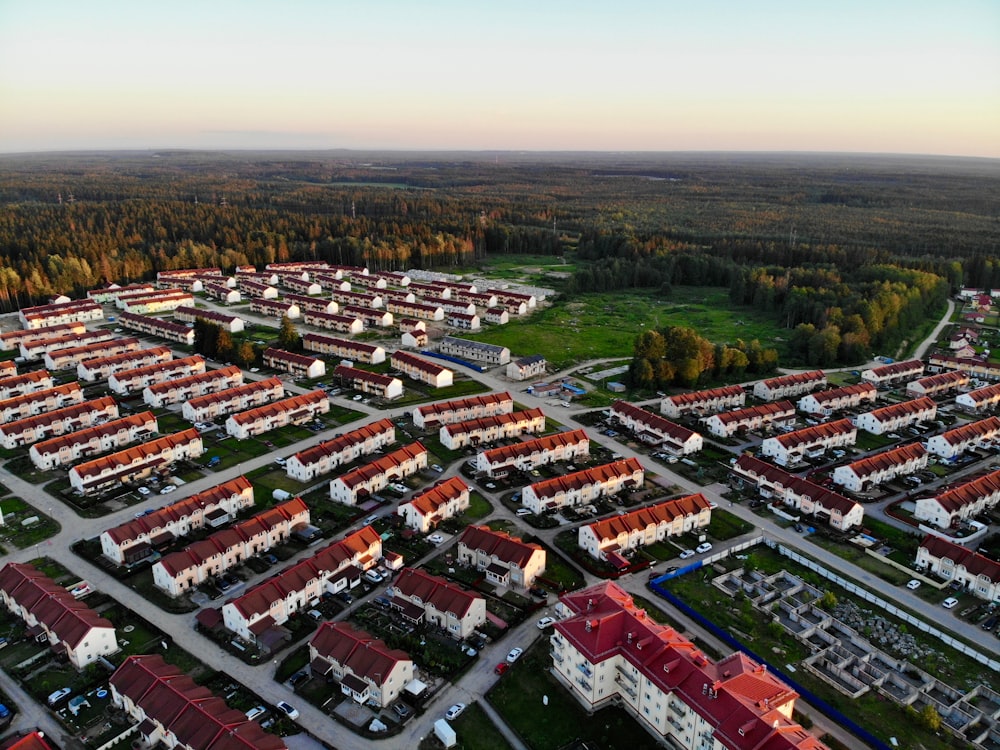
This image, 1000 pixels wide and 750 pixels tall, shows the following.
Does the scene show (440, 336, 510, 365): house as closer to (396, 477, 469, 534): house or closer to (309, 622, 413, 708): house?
(396, 477, 469, 534): house

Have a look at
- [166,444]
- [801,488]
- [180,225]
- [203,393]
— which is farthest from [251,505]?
[180,225]

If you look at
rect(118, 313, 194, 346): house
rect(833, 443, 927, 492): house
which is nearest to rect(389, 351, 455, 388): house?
rect(118, 313, 194, 346): house

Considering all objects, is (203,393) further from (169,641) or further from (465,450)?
(169,641)

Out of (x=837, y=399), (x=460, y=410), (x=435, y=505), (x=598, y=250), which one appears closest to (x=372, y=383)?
(x=460, y=410)

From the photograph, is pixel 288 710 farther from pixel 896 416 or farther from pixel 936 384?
pixel 936 384

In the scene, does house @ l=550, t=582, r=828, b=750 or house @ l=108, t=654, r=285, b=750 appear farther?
house @ l=108, t=654, r=285, b=750

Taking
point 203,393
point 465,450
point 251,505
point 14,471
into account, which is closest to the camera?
point 251,505
